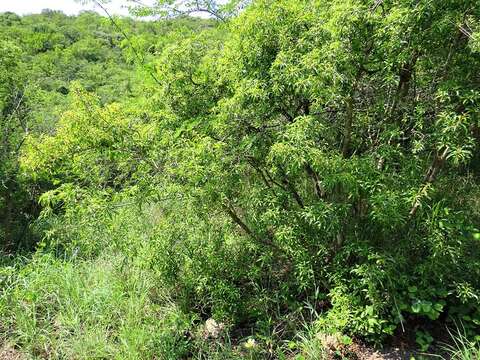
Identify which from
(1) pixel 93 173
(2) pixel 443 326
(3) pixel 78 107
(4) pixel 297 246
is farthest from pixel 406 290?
(3) pixel 78 107

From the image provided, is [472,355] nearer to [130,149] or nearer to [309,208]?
[309,208]

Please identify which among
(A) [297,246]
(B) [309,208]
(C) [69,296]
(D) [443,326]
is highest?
(B) [309,208]

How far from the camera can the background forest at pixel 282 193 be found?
2508 millimetres

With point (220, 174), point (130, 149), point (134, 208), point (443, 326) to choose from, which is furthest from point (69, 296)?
point (443, 326)

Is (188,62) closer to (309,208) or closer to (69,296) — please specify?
(309,208)

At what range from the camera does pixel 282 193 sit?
2949 mm

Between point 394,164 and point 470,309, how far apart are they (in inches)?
47.3

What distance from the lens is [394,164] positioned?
2.75m

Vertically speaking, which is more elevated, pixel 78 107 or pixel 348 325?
pixel 78 107

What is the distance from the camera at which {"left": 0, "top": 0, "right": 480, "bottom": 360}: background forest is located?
2.51 meters

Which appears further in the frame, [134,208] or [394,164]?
[134,208]

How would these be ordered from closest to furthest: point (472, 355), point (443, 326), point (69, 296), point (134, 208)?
point (472, 355) → point (443, 326) → point (134, 208) → point (69, 296)

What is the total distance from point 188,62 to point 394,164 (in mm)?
1797

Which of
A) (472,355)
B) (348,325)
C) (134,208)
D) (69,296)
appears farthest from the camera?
(69,296)
